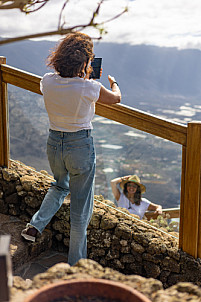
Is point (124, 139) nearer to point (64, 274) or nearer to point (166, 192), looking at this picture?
point (166, 192)

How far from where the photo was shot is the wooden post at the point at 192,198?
2.49 metres

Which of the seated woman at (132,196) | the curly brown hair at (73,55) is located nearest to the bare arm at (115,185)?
the seated woman at (132,196)

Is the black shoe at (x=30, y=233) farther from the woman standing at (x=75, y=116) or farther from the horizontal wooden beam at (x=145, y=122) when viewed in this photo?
the horizontal wooden beam at (x=145, y=122)

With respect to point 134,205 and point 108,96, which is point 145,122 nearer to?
point 108,96

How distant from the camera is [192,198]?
8.34 feet

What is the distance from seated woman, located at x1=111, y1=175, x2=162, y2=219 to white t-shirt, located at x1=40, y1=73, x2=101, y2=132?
0.80 meters

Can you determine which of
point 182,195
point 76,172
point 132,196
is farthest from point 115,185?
point 76,172

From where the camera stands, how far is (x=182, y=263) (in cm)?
261

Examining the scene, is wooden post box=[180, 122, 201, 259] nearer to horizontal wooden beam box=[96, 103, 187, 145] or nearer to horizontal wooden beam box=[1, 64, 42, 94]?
horizontal wooden beam box=[96, 103, 187, 145]

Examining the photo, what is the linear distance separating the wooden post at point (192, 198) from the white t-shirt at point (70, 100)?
0.70 metres

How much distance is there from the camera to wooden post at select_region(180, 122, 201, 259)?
8.18 feet

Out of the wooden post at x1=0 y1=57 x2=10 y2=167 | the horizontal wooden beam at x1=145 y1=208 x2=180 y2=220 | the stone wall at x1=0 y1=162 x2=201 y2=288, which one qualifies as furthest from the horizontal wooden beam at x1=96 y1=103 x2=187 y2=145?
the wooden post at x1=0 y1=57 x2=10 y2=167

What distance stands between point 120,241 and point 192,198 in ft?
1.99

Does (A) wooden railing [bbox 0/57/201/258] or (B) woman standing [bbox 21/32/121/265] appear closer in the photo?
(B) woman standing [bbox 21/32/121/265]
